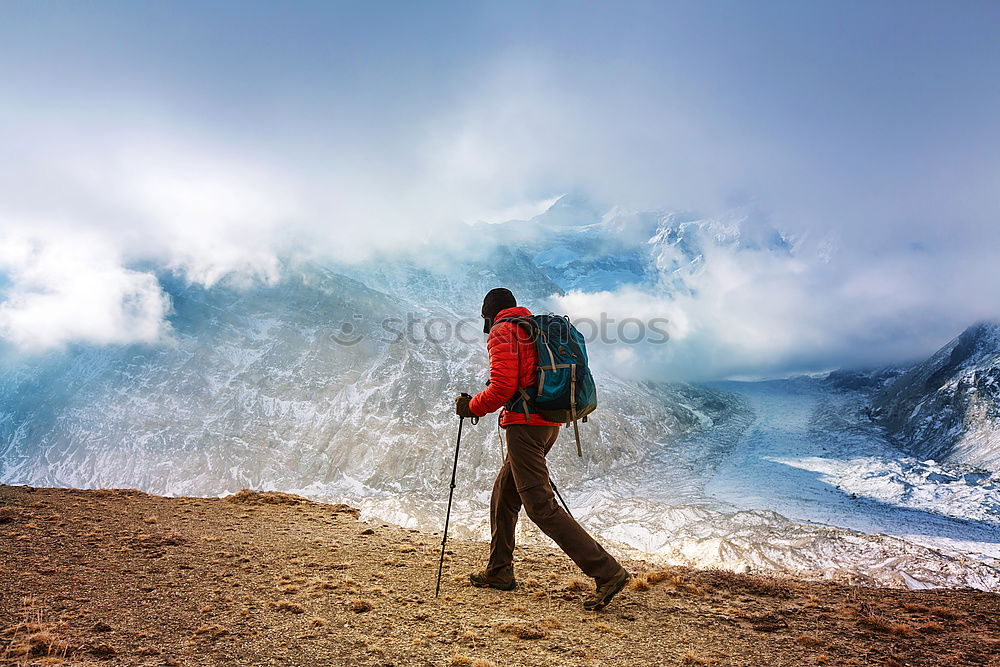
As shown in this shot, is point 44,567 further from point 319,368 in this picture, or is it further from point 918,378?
point 918,378

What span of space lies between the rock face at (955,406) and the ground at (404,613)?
159 meters

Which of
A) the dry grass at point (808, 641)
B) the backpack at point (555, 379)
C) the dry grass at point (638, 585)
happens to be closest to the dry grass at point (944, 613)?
the dry grass at point (808, 641)

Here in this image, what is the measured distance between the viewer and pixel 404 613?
571 centimetres

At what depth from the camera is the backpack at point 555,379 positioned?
5738mm

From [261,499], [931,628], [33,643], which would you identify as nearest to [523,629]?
[931,628]

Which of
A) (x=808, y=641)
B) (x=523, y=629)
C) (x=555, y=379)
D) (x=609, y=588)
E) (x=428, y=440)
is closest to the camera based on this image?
(x=808, y=641)

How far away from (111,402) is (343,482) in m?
70.3

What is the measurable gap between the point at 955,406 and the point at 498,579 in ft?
624

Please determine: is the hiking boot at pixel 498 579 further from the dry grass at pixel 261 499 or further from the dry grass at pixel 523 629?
the dry grass at pixel 261 499

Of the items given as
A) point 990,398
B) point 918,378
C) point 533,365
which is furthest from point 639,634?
point 918,378

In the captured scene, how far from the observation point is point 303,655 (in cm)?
463

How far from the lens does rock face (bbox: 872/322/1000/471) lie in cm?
12938

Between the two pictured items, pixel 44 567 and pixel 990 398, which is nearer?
pixel 44 567

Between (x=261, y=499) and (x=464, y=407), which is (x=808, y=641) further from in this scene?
(x=261, y=499)
